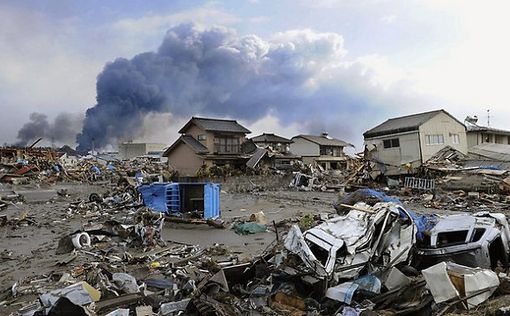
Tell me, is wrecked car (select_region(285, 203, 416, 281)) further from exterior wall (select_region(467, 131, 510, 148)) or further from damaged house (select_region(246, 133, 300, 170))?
exterior wall (select_region(467, 131, 510, 148))

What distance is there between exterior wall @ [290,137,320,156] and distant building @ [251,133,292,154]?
1672 mm

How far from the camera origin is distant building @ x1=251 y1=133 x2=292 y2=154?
163 feet

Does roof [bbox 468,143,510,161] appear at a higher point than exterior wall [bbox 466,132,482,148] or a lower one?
lower

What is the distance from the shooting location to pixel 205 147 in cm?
3681

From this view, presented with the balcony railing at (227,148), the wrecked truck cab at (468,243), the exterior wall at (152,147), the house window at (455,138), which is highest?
the exterior wall at (152,147)

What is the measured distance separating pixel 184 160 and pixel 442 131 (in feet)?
80.5

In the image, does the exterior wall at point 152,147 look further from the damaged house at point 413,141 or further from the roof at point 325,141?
the damaged house at point 413,141

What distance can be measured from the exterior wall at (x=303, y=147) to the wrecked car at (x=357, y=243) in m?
45.9

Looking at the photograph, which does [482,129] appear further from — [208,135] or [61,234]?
[61,234]

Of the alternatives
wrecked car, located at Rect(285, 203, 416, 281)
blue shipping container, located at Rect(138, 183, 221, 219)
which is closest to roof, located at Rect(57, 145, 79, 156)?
blue shipping container, located at Rect(138, 183, 221, 219)

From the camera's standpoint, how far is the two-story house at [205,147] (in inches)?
1421

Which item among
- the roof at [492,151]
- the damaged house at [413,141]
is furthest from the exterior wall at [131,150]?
the roof at [492,151]

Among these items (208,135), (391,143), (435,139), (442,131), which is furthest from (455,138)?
(208,135)

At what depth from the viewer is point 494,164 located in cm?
2739
